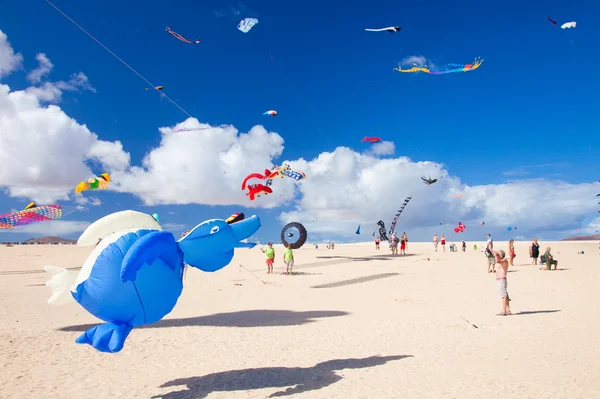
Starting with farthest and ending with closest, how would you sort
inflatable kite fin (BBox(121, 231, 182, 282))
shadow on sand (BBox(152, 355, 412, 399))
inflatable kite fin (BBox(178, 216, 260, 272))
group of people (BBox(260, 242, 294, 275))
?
group of people (BBox(260, 242, 294, 275))
shadow on sand (BBox(152, 355, 412, 399))
inflatable kite fin (BBox(178, 216, 260, 272))
inflatable kite fin (BBox(121, 231, 182, 282))

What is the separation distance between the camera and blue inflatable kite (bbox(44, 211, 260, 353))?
17.9ft

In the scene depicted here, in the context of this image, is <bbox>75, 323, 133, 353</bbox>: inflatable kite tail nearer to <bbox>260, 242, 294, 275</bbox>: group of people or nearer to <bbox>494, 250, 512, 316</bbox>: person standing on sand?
<bbox>494, 250, 512, 316</bbox>: person standing on sand

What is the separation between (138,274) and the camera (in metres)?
5.67

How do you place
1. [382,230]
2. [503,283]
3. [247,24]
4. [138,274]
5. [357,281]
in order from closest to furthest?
[138,274]
[503,283]
[247,24]
[357,281]
[382,230]

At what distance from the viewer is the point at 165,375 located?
7.00 m

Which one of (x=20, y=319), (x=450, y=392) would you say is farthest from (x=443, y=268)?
(x=20, y=319)

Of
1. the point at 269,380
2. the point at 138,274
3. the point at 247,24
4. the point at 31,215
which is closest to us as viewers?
the point at 138,274

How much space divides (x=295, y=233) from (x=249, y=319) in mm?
24471

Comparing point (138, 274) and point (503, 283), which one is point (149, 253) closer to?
point (138, 274)

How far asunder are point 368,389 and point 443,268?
66.3 ft

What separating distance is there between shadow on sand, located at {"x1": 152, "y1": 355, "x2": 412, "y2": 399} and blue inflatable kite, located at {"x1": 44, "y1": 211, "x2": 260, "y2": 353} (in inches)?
53.7

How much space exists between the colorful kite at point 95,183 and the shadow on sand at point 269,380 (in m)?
20.2

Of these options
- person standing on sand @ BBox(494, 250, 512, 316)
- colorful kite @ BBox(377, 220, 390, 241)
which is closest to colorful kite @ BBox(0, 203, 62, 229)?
person standing on sand @ BBox(494, 250, 512, 316)

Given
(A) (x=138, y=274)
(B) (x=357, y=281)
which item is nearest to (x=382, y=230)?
(B) (x=357, y=281)
